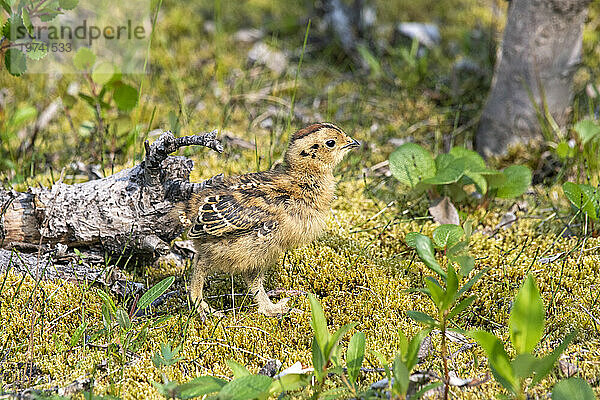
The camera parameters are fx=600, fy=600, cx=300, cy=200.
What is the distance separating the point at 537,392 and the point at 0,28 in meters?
3.86

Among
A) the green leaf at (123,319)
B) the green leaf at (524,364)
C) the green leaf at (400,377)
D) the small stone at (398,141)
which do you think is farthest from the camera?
the small stone at (398,141)

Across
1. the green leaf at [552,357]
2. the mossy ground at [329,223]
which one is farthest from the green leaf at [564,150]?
the green leaf at [552,357]

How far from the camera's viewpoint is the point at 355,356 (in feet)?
10.0

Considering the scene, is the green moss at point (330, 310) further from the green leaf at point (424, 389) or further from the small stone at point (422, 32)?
the small stone at point (422, 32)

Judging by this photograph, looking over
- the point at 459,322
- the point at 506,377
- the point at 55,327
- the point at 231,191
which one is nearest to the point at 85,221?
the point at 55,327

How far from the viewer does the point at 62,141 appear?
19.4 feet

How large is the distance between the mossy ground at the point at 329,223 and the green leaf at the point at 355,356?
332 mm

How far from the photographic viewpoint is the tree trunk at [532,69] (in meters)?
5.03

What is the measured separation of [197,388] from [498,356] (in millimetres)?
1425

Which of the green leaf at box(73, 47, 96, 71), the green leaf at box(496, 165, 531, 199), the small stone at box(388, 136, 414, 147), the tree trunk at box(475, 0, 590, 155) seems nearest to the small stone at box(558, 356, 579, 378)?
the green leaf at box(496, 165, 531, 199)

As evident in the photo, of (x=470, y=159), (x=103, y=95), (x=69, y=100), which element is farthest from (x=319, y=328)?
(x=69, y=100)

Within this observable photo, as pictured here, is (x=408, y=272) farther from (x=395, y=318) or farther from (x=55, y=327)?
(x=55, y=327)

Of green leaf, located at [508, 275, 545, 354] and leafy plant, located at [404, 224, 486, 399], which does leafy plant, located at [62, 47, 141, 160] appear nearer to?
leafy plant, located at [404, 224, 486, 399]

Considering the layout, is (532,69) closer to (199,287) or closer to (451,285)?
(451,285)
